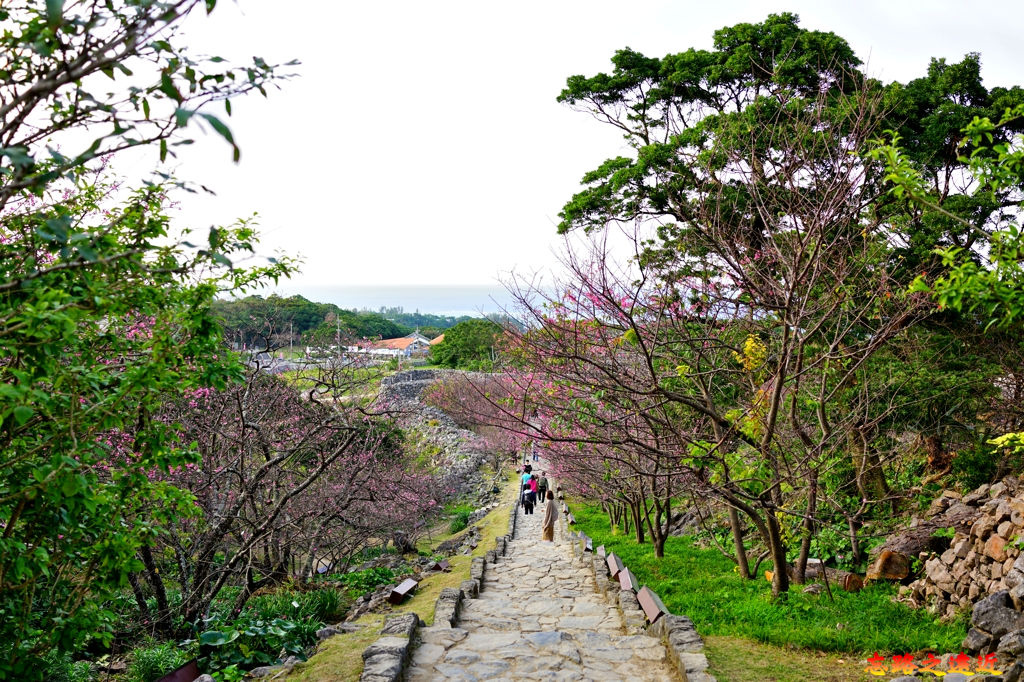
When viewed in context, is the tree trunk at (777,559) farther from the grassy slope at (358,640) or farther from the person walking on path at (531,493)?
the person walking on path at (531,493)

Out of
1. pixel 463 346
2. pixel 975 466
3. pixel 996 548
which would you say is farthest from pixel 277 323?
pixel 463 346

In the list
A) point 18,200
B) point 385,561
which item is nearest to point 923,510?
point 385,561

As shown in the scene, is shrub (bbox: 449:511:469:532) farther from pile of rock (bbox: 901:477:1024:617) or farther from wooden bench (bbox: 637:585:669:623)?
pile of rock (bbox: 901:477:1024:617)

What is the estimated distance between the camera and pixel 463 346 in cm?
4950

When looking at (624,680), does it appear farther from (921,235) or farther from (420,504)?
(420,504)

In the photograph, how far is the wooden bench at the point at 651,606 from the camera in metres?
5.80

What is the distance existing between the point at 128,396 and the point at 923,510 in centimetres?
1008

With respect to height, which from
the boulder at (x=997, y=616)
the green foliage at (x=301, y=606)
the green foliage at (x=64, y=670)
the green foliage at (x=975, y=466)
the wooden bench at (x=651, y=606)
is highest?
the green foliage at (x=975, y=466)

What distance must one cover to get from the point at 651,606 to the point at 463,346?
144ft

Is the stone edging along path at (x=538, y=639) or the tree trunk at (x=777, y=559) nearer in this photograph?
the stone edging along path at (x=538, y=639)

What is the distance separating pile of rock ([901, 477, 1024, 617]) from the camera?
5.84 metres

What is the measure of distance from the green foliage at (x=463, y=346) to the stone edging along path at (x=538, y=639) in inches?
1460

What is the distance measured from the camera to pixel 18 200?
4.25 meters

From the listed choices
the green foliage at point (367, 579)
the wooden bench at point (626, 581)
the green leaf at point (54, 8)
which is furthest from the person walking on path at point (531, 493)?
the green leaf at point (54, 8)
